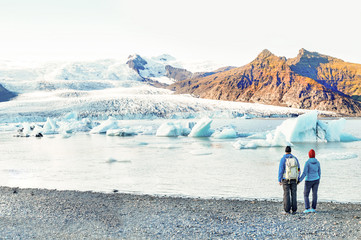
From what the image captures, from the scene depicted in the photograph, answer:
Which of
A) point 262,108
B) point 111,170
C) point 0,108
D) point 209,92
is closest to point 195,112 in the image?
point 262,108

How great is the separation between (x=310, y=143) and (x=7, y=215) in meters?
20.8

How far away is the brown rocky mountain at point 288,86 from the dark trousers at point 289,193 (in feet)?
382

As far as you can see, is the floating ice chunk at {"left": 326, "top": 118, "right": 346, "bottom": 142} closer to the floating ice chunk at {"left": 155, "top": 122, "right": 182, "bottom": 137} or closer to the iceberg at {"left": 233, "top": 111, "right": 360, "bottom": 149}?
the iceberg at {"left": 233, "top": 111, "right": 360, "bottom": 149}

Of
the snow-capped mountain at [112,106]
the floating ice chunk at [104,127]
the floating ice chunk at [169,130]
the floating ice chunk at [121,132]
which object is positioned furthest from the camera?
the snow-capped mountain at [112,106]

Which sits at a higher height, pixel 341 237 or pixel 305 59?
pixel 305 59

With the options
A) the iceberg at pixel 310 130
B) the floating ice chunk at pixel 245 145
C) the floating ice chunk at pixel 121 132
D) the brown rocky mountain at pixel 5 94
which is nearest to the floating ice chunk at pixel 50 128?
the floating ice chunk at pixel 121 132

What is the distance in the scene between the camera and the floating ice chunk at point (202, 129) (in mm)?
29203

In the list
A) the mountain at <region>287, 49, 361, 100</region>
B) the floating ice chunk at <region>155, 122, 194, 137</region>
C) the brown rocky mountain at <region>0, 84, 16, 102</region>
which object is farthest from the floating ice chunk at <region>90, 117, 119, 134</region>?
the mountain at <region>287, 49, 361, 100</region>

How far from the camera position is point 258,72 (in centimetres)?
15075

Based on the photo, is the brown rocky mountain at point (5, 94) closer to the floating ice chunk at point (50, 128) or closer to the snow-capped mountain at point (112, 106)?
the snow-capped mountain at point (112, 106)

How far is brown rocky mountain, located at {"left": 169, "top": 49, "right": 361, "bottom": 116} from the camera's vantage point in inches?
4675

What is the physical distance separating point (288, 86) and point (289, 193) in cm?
12872

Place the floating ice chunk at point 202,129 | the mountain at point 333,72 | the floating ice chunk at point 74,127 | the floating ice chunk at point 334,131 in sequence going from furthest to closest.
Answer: the mountain at point 333,72 < the floating ice chunk at point 74,127 < the floating ice chunk at point 202,129 < the floating ice chunk at point 334,131

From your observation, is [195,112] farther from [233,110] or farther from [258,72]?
[258,72]
